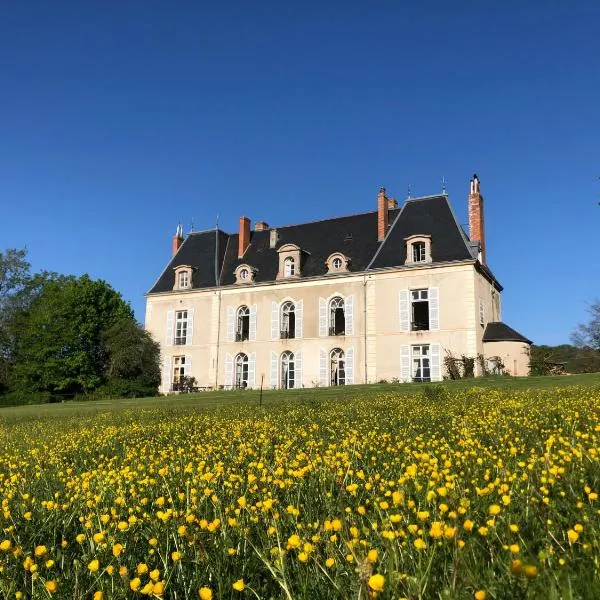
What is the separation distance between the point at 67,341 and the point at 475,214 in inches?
1165

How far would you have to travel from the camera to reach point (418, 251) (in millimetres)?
29859

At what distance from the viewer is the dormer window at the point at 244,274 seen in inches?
1348

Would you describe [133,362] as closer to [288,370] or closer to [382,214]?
[288,370]

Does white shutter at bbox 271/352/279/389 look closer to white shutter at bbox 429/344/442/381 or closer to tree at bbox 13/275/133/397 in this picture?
white shutter at bbox 429/344/442/381

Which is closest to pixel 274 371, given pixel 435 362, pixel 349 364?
pixel 349 364

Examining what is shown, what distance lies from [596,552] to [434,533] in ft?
2.76

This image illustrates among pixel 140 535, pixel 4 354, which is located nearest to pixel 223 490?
pixel 140 535

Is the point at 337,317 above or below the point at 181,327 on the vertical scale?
above

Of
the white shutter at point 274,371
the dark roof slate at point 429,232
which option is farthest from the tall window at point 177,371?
the dark roof slate at point 429,232

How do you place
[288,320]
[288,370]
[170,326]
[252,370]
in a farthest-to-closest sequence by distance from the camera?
[170,326] → [288,320] → [252,370] → [288,370]

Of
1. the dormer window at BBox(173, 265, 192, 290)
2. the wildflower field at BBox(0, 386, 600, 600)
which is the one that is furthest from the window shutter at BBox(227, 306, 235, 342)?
the wildflower field at BBox(0, 386, 600, 600)

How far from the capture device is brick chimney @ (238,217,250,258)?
36.7 m

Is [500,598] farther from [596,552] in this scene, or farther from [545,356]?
[545,356]

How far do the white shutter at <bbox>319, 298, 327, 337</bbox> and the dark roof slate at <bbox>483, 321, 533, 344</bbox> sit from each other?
28.9 feet
